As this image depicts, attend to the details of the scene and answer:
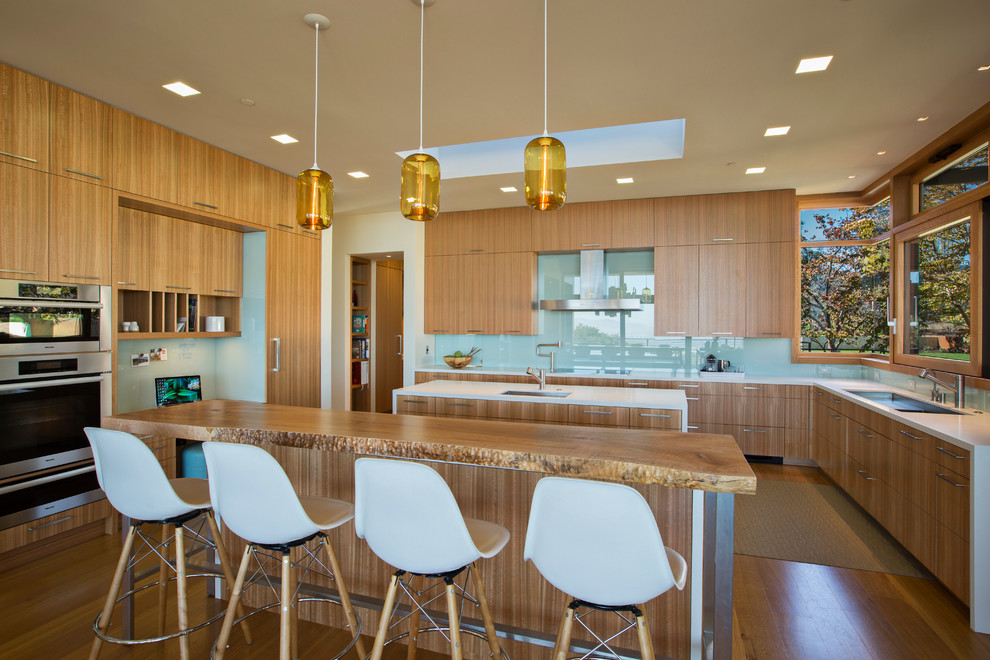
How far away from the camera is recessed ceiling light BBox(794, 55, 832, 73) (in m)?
2.70

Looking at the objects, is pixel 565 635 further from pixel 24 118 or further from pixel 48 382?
pixel 24 118

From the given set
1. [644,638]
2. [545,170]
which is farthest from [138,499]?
[545,170]

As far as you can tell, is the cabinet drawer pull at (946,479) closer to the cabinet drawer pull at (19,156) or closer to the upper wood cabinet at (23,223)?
the upper wood cabinet at (23,223)

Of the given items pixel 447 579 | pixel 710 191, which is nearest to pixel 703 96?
pixel 710 191

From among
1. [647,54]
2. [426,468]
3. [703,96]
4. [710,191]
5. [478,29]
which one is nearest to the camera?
[426,468]

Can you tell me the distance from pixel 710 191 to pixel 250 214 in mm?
4252

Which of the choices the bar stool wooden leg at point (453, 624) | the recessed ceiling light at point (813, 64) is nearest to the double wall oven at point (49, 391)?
the bar stool wooden leg at point (453, 624)

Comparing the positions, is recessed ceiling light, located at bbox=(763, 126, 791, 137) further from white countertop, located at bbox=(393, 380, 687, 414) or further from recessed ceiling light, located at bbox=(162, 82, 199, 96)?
recessed ceiling light, located at bbox=(162, 82, 199, 96)

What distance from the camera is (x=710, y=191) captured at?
17.4ft

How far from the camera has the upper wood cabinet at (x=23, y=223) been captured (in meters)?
2.80

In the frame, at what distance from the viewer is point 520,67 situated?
9.12 ft

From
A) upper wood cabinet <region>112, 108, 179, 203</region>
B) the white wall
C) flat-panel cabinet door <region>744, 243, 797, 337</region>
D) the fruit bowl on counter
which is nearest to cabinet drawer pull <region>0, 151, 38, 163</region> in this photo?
upper wood cabinet <region>112, 108, 179, 203</region>

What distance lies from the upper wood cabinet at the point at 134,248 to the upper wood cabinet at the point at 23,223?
0.50m

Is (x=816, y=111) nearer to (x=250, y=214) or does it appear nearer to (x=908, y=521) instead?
(x=908, y=521)
